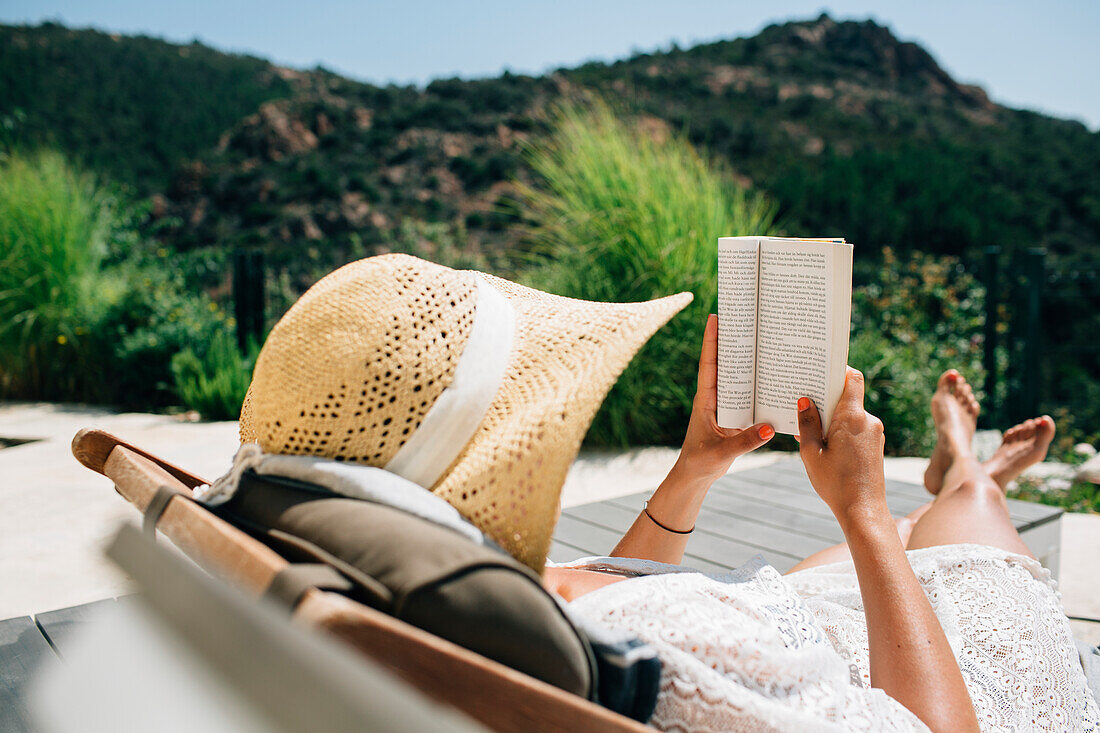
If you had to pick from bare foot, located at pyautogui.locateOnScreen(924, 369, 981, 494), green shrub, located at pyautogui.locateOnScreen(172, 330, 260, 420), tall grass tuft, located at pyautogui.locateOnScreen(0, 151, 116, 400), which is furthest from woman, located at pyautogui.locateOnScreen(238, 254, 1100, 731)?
tall grass tuft, located at pyautogui.locateOnScreen(0, 151, 116, 400)

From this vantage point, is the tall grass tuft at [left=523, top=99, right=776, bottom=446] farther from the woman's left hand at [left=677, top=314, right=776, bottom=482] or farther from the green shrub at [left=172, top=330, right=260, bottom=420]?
the woman's left hand at [left=677, top=314, right=776, bottom=482]

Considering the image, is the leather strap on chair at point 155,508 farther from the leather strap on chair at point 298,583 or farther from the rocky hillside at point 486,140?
the rocky hillside at point 486,140

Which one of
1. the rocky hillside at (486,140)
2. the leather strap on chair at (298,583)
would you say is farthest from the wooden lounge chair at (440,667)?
the rocky hillside at (486,140)

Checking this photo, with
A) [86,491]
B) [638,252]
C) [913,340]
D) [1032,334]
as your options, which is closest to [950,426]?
[638,252]

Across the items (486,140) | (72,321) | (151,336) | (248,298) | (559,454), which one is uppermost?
(486,140)

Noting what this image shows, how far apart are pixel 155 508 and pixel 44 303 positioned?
7.13 meters

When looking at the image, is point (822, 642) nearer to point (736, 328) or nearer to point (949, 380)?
point (736, 328)

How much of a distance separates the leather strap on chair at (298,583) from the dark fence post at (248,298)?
6.24m

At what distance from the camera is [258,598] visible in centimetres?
57

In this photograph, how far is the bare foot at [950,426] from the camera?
212cm

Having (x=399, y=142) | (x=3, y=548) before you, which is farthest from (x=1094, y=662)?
(x=399, y=142)

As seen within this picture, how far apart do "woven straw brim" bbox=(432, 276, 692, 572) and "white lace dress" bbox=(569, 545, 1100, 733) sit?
184 mm

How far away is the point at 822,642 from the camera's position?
1029mm

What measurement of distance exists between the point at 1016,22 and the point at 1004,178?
903cm
